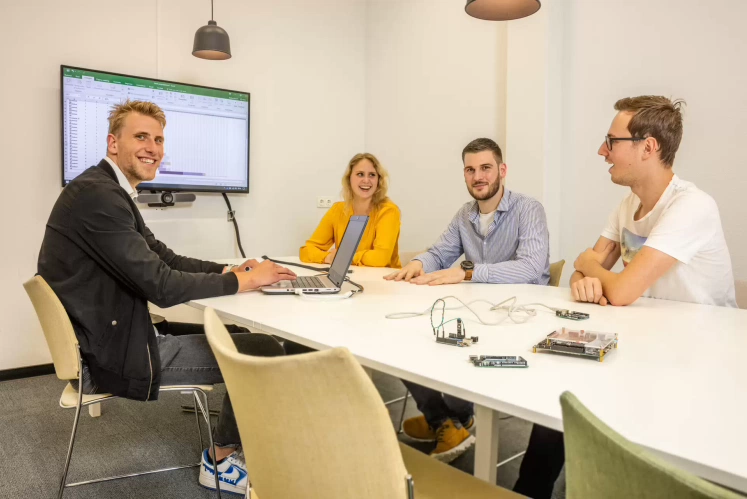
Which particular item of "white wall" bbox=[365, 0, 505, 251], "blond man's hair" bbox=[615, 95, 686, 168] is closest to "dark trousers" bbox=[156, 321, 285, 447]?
"blond man's hair" bbox=[615, 95, 686, 168]

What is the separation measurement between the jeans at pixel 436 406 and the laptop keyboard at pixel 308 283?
2.12 feet

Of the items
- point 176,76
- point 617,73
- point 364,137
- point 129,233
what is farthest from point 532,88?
point 129,233

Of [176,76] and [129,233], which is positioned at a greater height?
[176,76]

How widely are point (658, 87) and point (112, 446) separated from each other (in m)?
3.36

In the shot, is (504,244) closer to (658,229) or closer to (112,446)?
(658,229)

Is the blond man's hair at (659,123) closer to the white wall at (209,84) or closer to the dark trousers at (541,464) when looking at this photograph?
the dark trousers at (541,464)

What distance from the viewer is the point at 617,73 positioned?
3361mm

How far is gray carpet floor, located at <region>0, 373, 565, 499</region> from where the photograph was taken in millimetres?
2143

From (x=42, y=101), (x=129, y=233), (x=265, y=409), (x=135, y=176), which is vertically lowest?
(x=265, y=409)

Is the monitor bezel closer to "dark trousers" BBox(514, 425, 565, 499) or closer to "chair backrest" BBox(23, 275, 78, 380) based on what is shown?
"chair backrest" BBox(23, 275, 78, 380)

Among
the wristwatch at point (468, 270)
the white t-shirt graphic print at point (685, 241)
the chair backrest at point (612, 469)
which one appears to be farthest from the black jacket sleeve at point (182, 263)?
the chair backrest at point (612, 469)

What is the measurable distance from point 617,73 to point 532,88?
0.51 m

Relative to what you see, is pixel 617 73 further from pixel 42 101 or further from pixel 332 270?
pixel 42 101

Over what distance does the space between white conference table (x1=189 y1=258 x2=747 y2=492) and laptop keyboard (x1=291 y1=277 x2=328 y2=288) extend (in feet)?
0.47
